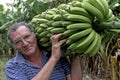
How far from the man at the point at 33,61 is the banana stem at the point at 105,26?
26cm

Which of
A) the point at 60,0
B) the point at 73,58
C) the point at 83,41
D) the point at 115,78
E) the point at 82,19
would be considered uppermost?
the point at 60,0

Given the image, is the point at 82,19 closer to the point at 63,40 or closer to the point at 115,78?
the point at 63,40

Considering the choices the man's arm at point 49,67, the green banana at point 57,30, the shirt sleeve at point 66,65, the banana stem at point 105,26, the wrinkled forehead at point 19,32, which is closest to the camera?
the banana stem at point 105,26

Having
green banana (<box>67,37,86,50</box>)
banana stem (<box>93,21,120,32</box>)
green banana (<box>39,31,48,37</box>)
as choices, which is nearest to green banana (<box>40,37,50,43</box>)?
green banana (<box>39,31,48,37</box>)

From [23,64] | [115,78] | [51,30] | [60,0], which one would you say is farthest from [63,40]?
[60,0]

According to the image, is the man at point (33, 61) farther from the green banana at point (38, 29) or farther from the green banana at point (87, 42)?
the green banana at point (87, 42)

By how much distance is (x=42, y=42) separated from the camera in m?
2.52

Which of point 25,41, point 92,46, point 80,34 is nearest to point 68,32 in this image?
point 80,34

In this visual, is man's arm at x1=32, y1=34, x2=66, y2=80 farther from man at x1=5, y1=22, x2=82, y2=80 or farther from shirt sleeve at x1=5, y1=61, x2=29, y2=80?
shirt sleeve at x1=5, y1=61, x2=29, y2=80

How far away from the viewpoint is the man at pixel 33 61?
2.43 meters

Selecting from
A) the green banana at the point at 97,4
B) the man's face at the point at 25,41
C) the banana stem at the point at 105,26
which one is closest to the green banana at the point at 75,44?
the banana stem at the point at 105,26

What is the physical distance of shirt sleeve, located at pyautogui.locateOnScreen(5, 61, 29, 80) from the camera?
2.56 metres

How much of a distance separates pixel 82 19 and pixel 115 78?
30.9 inches

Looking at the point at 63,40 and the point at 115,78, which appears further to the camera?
the point at 115,78
